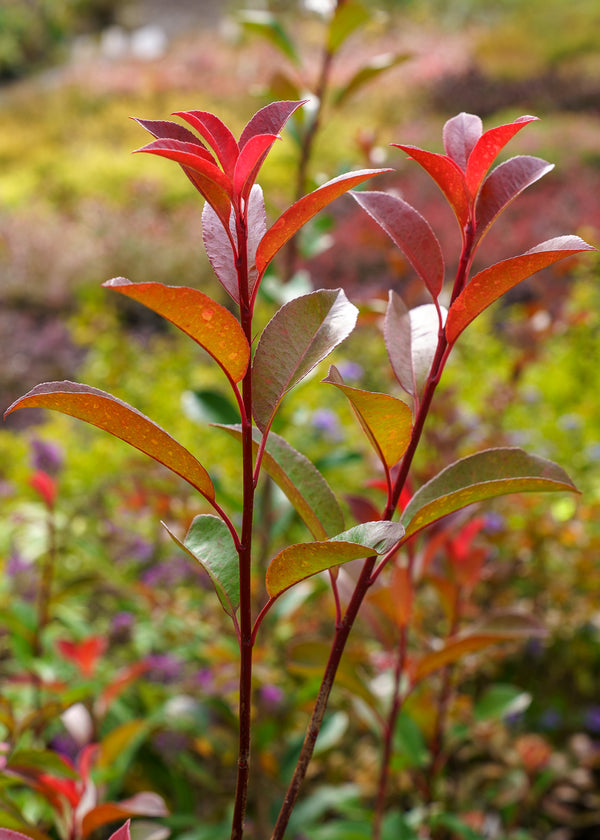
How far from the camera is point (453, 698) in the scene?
4.55ft

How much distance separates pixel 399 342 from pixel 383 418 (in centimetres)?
9

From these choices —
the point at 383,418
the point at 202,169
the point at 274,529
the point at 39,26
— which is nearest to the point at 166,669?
the point at 274,529

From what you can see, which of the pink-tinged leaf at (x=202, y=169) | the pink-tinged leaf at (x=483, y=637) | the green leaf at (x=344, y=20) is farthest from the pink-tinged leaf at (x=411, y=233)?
the green leaf at (x=344, y=20)

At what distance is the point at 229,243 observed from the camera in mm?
439

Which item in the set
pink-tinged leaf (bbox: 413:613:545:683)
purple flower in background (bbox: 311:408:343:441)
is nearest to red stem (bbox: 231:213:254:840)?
pink-tinged leaf (bbox: 413:613:545:683)

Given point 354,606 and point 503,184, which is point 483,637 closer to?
point 354,606

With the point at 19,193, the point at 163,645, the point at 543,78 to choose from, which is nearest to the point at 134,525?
the point at 163,645

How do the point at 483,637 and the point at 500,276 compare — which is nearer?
the point at 500,276

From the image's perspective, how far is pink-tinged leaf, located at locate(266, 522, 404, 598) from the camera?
1.28 ft

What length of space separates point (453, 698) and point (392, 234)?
116 cm

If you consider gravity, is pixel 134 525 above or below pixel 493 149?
above

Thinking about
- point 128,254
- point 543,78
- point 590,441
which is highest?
point 543,78

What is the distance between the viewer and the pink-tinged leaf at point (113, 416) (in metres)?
0.39

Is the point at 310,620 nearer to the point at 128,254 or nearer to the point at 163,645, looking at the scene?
the point at 163,645
